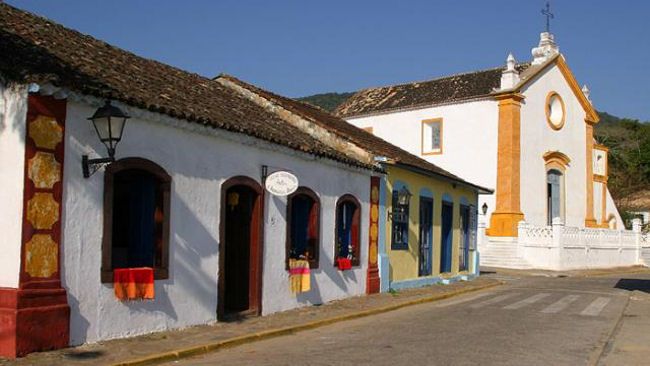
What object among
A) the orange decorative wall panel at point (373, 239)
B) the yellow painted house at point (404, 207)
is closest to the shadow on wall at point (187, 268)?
the orange decorative wall panel at point (373, 239)

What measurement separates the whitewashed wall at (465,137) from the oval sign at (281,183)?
23.1 metres

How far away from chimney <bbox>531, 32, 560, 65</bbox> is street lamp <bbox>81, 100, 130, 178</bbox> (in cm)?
3211

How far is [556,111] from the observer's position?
38.5 metres

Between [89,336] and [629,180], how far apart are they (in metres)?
55.6

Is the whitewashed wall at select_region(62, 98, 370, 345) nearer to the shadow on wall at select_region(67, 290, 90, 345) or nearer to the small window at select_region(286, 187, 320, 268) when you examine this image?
the shadow on wall at select_region(67, 290, 90, 345)

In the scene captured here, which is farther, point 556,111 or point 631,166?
point 631,166

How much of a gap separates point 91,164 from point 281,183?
4.31 metres

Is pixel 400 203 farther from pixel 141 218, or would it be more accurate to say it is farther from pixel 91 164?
pixel 91 164

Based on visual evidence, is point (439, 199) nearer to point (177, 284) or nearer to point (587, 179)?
point (177, 284)

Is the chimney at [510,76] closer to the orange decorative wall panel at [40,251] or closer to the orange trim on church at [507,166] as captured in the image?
the orange trim on church at [507,166]

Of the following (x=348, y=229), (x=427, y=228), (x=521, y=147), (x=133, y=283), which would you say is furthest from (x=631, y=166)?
(x=133, y=283)

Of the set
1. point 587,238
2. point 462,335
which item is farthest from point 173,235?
point 587,238

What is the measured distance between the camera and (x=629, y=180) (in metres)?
57.3

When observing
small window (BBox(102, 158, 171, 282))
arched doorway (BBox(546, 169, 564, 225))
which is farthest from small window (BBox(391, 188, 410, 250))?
→ arched doorway (BBox(546, 169, 564, 225))
